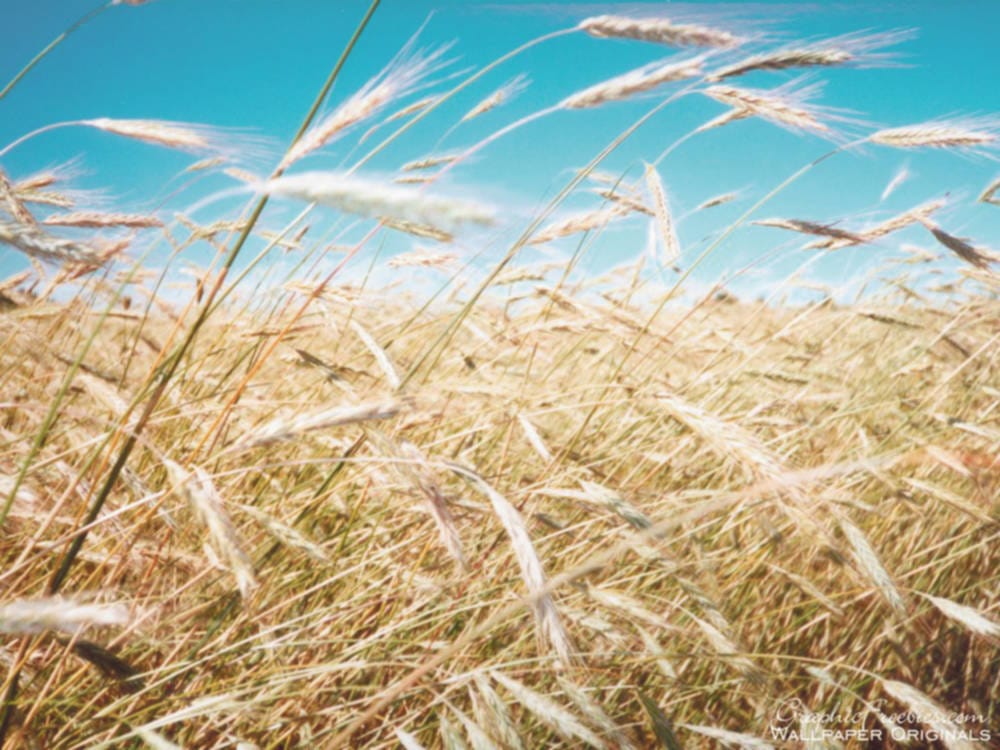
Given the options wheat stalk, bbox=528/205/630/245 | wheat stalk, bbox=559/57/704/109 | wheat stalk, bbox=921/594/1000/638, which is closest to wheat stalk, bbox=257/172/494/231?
wheat stalk, bbox=559/57/704/109

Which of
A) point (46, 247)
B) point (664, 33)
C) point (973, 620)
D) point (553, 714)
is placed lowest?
point (973, 620)

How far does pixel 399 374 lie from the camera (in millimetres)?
1299

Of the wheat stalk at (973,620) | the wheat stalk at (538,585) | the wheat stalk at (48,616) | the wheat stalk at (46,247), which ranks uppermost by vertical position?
the wheat stalk at (46,247)

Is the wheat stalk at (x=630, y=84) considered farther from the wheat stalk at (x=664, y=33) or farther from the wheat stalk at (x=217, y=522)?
the wheat stalk at (x=217, y=522)

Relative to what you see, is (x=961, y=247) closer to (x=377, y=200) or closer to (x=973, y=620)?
(x=973, y=620)

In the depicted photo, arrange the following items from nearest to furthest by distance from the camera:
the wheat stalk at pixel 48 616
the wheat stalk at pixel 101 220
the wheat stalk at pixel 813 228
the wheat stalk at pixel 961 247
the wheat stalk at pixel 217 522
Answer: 1. the wheat stalk at pixel 48 616
2. the wheat stalk at pixel 217 522
3. the wheat stalk at pixel 101 220
4. the wheat stalk at pixel 813 228
5. the wheat stalk at pixel 961 247

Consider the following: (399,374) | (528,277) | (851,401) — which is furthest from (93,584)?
(851,401)

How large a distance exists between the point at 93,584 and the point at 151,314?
100 cm

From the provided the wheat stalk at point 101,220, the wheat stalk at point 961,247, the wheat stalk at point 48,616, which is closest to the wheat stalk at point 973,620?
the wheat stalk at point 961,247

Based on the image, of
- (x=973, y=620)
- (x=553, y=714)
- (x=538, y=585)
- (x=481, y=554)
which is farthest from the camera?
(x=481, y=554)

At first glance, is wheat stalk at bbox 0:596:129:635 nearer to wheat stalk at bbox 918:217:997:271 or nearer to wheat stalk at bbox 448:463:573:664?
wheat stalk at bbox 448:463:573:664

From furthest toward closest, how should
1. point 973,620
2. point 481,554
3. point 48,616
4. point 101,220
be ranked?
1. point 101,220
2. point 481,554
3. point 973,620
4. point 48,616

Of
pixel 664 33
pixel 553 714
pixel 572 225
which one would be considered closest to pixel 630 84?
pixel 664 33

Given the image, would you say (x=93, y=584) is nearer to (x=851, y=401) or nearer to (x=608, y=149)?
(x=608, y=149)
